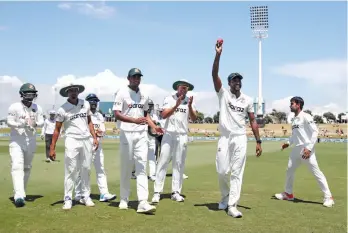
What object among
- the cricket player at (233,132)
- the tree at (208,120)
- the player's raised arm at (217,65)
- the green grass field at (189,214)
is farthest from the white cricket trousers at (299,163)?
the tree at (208,120)

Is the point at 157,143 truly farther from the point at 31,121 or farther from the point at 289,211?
the point at 289,211

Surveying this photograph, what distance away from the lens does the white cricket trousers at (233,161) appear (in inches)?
296

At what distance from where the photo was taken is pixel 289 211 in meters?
7.72

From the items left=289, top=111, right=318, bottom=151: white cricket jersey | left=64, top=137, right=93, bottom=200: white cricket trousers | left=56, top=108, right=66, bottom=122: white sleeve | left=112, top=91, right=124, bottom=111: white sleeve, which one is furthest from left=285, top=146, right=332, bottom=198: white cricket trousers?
left=56, top=108, right=66, bottom=122: white sleeve

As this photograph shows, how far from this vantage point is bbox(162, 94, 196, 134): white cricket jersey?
8.85 m

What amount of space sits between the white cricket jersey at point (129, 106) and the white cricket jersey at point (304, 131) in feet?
11.4

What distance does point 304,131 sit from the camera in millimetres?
9031

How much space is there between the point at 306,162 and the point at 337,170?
7026mm

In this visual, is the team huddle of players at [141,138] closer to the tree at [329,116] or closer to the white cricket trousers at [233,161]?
the white cricket trousers at [233,161]

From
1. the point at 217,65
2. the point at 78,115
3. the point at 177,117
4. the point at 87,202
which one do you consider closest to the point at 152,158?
the point at 177,117

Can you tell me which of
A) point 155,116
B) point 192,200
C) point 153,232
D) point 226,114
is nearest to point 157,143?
point 155,116

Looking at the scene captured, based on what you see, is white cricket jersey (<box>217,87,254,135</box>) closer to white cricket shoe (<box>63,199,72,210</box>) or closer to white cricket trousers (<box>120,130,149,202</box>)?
white cricket trousers (<box>120,130,149,202</box>)

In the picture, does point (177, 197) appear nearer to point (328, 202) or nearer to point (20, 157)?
point (328, 202)

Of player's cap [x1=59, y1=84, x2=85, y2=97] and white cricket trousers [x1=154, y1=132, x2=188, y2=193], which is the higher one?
player's cap [x1=59, y1=84, x2=85, y2=97]
